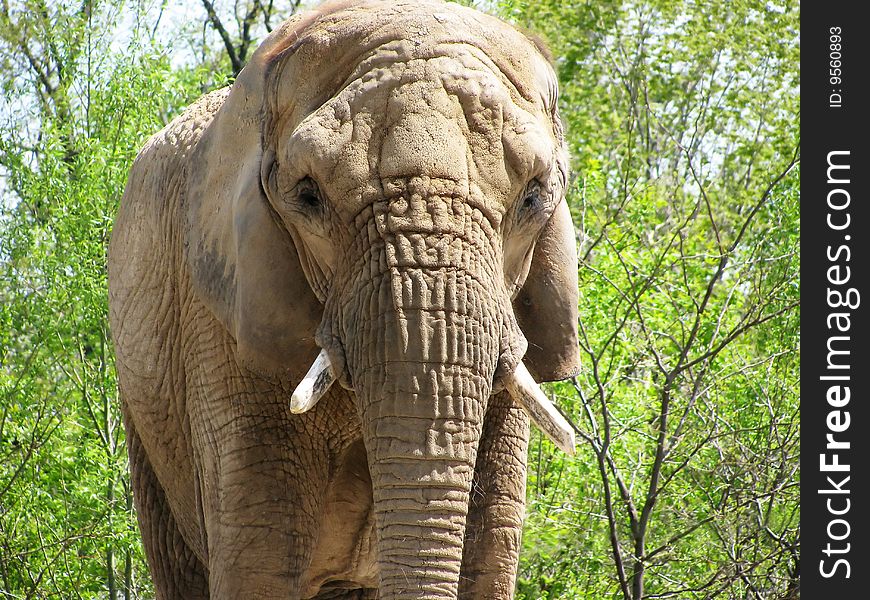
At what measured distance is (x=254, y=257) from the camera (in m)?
4.46

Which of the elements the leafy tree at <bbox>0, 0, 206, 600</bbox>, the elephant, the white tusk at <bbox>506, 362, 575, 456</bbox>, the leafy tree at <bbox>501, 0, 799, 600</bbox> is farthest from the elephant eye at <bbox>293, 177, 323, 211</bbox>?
the leafy tree at <bbox>0, 0, 206, 600</bbox>

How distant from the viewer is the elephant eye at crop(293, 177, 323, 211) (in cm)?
424

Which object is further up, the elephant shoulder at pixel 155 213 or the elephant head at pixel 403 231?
the elephant shoulder at pixel 155 213

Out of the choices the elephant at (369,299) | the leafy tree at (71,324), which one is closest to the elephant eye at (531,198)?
the elephant at (369,299)

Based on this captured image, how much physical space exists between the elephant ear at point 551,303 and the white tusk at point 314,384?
2.59 ft

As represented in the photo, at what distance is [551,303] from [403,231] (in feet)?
2.73

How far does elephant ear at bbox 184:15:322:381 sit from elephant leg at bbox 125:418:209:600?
159 centimetres

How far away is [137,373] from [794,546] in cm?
328

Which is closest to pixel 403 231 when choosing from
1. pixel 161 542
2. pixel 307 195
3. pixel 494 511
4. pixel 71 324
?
pixel 307 195

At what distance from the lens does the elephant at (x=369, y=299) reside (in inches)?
159

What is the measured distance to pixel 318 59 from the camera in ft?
14.4

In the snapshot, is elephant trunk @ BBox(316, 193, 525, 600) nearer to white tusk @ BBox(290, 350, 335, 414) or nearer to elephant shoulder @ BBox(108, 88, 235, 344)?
white tusk @ BBox(290, 350, 335, 414)

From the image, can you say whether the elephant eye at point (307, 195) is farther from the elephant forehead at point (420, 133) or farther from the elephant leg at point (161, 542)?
the elephant leg at point (161, 542)
